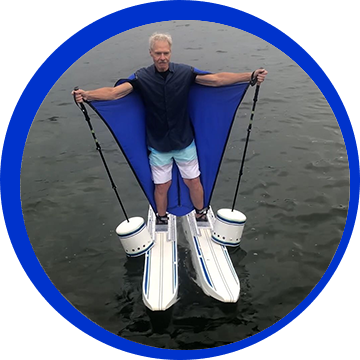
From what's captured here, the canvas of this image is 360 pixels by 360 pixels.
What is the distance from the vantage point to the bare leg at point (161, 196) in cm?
327

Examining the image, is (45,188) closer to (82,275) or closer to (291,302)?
(82,275)

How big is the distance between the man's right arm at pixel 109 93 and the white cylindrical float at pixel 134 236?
1.17m

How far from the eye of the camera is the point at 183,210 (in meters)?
3.55

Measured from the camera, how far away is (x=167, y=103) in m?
2.66

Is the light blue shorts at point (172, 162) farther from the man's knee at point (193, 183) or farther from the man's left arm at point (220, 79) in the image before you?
the man's left arm at point (220, 79)

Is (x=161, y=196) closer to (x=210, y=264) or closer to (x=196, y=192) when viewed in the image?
(x=196, y=192)

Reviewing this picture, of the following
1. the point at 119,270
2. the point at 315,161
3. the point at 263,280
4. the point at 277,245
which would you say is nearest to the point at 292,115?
the point at 315,161

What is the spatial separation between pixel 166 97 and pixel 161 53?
0.35 meters

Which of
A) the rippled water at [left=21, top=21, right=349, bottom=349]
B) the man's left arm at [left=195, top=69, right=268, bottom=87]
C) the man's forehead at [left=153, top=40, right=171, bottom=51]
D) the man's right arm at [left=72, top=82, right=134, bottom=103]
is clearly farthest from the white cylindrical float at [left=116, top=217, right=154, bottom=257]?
the man's forehead at [left=153, top=40, right=171, bottom=51]

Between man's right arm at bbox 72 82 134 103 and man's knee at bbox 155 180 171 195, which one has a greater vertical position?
man's right arm at bbox 72 82 134 103

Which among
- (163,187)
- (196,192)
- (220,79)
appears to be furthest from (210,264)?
(220,79)

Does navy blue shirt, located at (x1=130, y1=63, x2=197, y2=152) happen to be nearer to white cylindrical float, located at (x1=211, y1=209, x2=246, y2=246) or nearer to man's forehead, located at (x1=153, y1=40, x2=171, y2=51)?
man's forehead, located at (x1=153, y1=40, x2=171, y2=51)

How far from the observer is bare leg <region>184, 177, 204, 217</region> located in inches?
129

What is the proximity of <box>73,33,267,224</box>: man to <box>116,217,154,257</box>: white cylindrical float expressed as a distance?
517 millimetres
